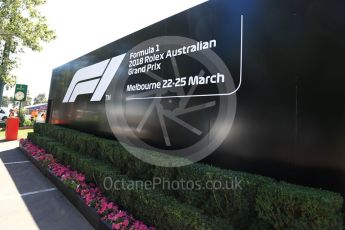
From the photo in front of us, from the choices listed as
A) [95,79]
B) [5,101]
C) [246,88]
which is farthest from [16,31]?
[5,101]

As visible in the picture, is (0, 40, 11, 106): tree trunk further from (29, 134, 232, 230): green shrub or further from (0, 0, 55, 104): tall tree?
(29, 134, 232, 230): green shrub

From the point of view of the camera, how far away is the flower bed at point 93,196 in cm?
385

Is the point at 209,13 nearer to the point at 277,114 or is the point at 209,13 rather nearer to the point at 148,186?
the point at 277,114

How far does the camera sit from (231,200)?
10.7ft

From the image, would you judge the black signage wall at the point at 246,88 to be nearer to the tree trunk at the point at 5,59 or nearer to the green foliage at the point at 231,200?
the green foliage at the point at 231,200

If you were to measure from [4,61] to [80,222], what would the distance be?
1889 centimetres

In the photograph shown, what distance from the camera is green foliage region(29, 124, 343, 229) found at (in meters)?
2.63

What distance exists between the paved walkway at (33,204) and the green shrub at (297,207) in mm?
3020

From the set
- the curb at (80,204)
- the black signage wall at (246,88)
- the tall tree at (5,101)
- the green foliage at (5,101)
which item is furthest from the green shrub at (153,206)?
the tall tree at (5,101)

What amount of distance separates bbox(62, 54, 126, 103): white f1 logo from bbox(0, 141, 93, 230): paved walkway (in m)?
3.16

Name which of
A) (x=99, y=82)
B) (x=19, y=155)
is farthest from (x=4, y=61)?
(x=99, y=82)

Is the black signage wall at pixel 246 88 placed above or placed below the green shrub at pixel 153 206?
above

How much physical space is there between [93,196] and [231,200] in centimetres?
285

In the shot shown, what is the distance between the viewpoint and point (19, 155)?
10.2 metres
